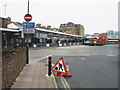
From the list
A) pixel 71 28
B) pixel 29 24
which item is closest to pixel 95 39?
pixel 29 24

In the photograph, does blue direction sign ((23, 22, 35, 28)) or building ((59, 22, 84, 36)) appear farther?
building ((59, 22, 84, 36))

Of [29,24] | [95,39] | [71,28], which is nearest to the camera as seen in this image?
[29,24]

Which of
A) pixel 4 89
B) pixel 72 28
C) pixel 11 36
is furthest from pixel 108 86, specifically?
pixel 72 28

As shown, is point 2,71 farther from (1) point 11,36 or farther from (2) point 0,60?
(1) point 11,36

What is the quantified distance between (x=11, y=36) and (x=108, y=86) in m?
32.4

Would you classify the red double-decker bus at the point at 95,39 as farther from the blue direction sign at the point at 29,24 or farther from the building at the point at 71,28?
the building at the point at 71,28

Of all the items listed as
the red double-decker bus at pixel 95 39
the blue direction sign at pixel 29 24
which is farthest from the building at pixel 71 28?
the blue direction sign at pixel 29 24

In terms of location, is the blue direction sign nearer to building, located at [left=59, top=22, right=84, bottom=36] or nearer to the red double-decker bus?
the red double-decker bus

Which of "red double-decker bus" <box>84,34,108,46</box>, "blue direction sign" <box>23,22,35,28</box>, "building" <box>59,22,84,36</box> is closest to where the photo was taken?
"blue direction sign" <box>23,22,35,28</box>

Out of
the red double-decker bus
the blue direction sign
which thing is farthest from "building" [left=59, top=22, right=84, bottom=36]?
the blue direction sign

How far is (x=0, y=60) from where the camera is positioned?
498 cm

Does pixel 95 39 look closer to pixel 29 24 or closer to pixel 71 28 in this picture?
pixel 29 24

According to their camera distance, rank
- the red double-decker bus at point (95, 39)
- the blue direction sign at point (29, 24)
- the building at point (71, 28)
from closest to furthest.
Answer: the blue direction sign at point (29, 24) → the red double-decker bus at point (95, 39) → the building at point (71, 28)

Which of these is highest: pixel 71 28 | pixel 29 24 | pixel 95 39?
pixel 71 28
